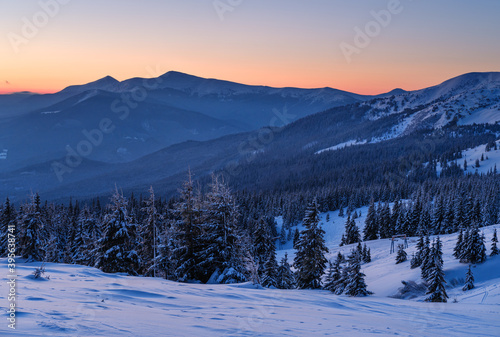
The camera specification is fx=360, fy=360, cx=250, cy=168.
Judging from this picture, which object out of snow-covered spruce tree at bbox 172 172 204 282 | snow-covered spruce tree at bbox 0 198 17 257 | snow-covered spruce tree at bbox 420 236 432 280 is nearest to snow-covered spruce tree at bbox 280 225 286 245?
snow-covered spruce tree at bbox 420 236 432 280

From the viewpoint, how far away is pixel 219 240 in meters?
23.5

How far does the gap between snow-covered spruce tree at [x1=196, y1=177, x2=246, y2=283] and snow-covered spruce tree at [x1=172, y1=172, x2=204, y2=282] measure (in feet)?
1.19

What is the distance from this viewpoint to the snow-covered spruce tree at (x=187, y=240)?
23.5 m

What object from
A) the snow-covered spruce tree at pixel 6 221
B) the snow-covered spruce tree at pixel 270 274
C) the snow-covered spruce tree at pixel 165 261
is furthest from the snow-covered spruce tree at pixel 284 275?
the snow-covered spruce tree at pixel 6 221

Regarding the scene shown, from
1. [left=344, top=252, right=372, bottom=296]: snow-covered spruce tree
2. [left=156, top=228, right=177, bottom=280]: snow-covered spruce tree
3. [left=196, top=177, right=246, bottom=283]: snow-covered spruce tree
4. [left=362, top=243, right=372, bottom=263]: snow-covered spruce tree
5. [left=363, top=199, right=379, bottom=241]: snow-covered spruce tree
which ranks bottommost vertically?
[left=362, top=243, right=372, bottom=263]: snow-covered spruce tree

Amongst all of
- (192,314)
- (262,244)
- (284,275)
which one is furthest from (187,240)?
(262,244)

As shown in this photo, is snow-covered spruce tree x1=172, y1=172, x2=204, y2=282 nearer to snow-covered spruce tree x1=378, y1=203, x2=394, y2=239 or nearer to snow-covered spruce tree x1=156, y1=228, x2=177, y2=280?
snow-covered spruce tree x1=156, y1=228, x2=177, y2=280

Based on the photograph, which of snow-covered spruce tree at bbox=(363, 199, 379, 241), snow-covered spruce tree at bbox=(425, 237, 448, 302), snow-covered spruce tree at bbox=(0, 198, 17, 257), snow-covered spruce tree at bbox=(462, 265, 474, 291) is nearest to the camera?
snow-covered spruce tree at bbox=(425, 237, 448, 302)

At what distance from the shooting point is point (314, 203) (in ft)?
116

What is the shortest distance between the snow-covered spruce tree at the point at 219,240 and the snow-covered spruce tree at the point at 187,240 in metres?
0.36

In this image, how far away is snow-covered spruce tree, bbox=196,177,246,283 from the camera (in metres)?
23.1

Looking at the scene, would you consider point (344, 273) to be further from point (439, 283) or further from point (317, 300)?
point (317, 300)

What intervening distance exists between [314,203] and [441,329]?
23.6m

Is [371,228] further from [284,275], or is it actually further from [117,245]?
[117,245]
